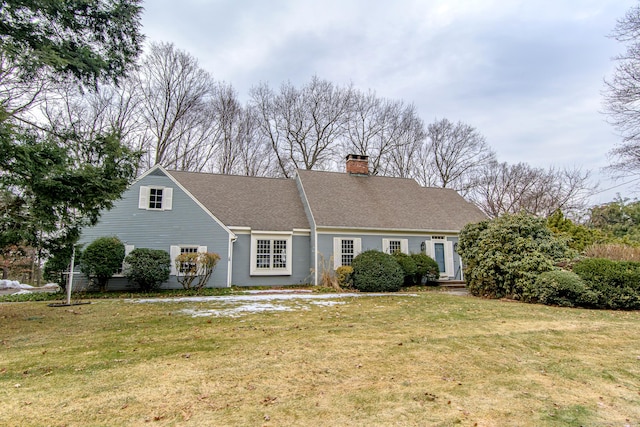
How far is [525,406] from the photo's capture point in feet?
10.4

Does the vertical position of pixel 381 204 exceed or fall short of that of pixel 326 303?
it exceeds it

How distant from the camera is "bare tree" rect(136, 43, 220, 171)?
73.3ft

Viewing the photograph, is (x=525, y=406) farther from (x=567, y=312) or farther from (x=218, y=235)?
(x=218, y=235)

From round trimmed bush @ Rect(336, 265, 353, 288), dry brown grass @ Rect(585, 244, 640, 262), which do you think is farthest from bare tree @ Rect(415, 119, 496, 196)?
round trimmed bush @ Rect(336, 265, 353, 288)

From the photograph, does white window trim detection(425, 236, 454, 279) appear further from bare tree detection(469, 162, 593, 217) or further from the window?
bare tree detection(469, 162, 593, 217)

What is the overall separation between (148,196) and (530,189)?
28.5 meters

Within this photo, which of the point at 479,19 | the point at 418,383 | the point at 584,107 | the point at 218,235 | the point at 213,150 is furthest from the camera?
the point at 213,150

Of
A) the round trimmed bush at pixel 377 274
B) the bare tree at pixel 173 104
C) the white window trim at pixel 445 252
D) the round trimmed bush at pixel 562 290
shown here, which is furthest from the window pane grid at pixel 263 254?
the bare tree at pixel 173 104

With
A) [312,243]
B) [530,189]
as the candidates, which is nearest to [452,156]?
[530,189]

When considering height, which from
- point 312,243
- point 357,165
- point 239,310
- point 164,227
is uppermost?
point 357,165

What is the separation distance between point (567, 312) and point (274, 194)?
13051 millimetres

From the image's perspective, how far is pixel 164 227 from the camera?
13.8 m

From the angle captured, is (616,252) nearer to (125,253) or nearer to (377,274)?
(377,274)

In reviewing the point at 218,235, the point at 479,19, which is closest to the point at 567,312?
the point at 479,19
